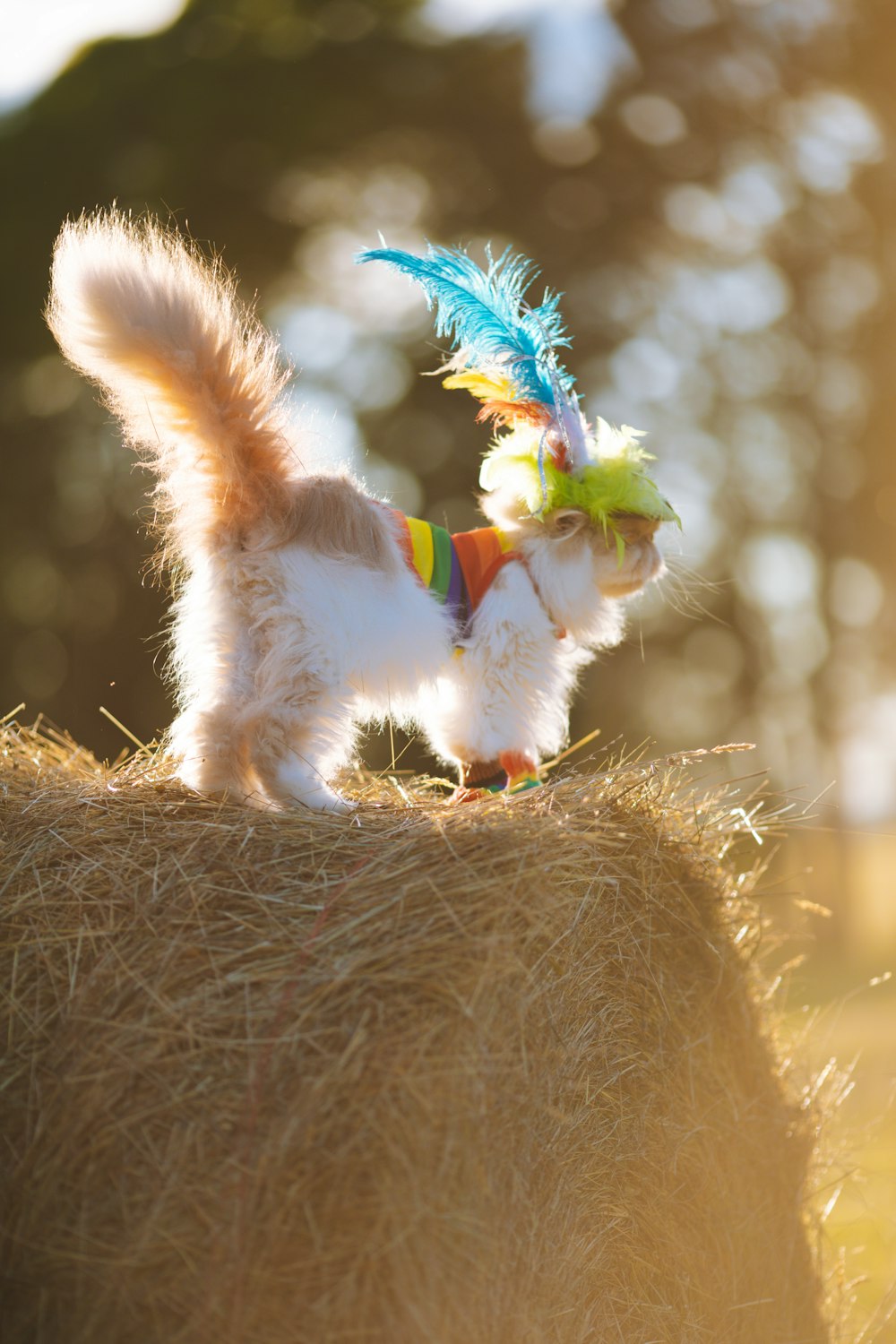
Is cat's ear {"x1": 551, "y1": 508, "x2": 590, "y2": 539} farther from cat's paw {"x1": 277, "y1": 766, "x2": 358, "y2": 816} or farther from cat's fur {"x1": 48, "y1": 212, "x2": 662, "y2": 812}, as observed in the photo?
cat's paw {"x1": 277, "y1": 766, "x2": 358, "y2": 816}

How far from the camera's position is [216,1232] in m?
1.22

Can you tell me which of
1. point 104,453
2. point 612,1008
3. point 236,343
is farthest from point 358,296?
point 612,1008

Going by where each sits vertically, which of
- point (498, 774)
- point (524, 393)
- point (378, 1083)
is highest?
point (524, 393)

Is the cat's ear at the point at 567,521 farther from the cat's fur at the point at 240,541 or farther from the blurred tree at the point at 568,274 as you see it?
the blurred tree at the point at 568,274

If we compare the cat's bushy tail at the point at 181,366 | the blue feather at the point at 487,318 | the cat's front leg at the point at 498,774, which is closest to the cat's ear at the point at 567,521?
the blue feather at the point at 487,318

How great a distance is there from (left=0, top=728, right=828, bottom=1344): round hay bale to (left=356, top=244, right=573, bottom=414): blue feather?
35.6 inches

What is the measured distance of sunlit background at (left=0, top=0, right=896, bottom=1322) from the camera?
5.11 metres

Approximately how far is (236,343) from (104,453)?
11.4ft

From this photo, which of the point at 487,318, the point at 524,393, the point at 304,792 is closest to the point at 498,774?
the point at 304,792

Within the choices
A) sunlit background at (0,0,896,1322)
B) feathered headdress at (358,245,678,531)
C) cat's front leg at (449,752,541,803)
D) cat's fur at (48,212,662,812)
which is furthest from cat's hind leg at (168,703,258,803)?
sunlit background at (0,0,896,1322)

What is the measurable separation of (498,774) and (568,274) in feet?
14.4

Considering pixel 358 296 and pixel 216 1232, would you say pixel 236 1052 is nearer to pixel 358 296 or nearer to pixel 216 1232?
pixel 216 1232

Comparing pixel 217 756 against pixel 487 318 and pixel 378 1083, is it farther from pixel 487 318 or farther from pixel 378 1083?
pixel 487 318

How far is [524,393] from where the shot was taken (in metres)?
2.25
